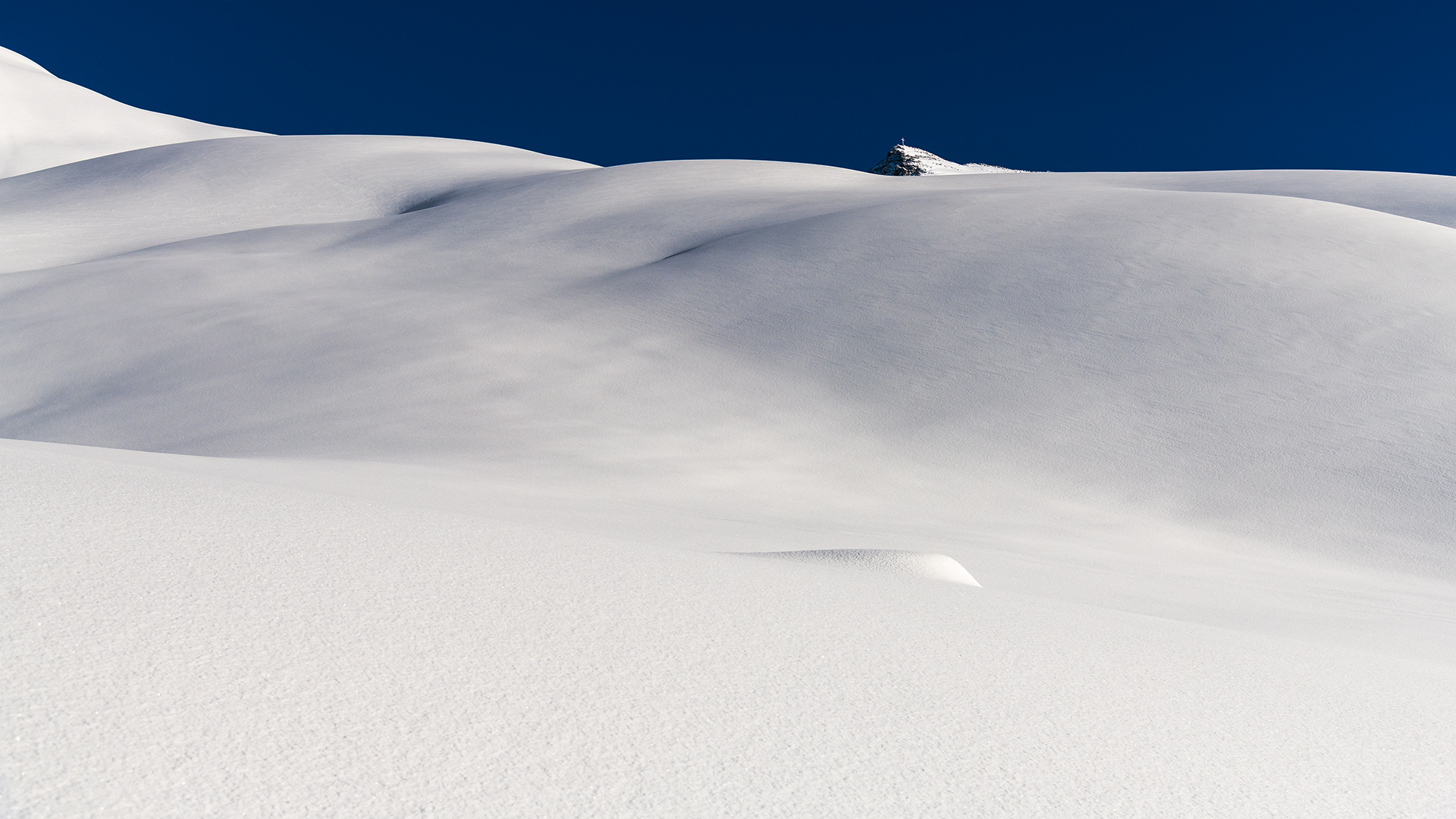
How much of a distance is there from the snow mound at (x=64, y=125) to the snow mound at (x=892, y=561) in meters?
33.3

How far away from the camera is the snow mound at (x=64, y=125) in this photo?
3069 cm

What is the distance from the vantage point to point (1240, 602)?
4.05 metres

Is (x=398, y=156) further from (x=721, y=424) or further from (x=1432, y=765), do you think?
(x=1432, y=765)

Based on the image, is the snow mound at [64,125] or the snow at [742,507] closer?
the snow at [742,507]

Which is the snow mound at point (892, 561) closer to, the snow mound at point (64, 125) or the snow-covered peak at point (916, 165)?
the snow mound at point (64, 125)

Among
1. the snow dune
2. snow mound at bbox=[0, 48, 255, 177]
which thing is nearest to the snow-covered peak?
snow mound at bbox=[0, 48, 255, 177]

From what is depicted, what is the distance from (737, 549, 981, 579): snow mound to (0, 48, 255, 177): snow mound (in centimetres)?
3331

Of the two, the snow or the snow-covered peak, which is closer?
the snow

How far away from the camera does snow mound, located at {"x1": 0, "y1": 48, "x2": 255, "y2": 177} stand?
101 ft

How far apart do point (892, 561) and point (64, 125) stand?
127ft

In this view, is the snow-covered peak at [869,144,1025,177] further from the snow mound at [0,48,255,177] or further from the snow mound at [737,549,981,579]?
the snow mound at [737,549,981,579]

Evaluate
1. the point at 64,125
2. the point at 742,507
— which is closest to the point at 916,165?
the point at 64,125

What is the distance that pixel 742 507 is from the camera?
213 inches

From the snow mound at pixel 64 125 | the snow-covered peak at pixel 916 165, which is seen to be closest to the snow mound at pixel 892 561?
the snow mound at pixel 64 125
